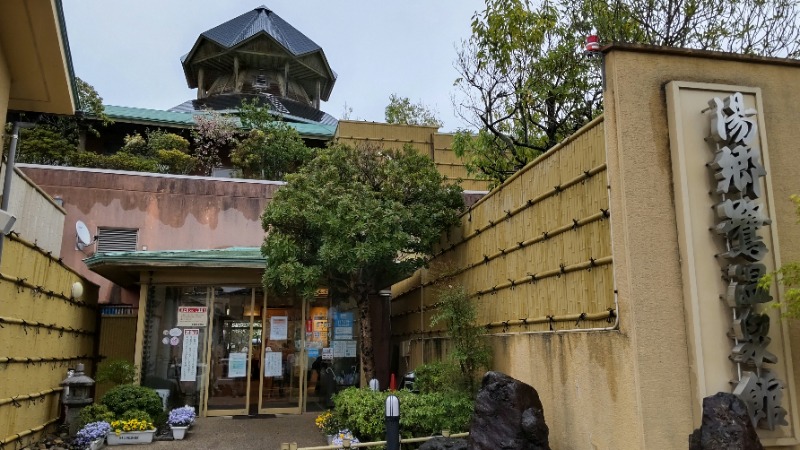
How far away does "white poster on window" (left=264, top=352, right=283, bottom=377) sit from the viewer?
12781 mm

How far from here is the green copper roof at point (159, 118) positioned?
20.7 m

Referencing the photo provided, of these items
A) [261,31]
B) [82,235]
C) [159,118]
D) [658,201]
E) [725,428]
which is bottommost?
[725,428]

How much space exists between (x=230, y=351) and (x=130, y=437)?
310cm

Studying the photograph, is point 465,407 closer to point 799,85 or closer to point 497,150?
point 799,85

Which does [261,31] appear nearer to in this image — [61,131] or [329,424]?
[61,131]

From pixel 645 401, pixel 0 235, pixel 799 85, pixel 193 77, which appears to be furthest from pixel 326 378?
pixel 193 77

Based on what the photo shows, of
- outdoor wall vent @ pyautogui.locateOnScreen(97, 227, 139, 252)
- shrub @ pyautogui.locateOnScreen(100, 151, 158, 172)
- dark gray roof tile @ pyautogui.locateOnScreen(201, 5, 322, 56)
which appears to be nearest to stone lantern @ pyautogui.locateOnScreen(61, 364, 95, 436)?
outdoor wall vent @ pyautogui.locateOnScreen(97, 227, 139, 252)

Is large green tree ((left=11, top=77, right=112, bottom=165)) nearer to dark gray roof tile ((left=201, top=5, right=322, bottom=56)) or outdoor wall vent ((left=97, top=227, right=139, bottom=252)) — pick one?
outdoor wall vent ((left=97, top=227, right=139, bottom=252))

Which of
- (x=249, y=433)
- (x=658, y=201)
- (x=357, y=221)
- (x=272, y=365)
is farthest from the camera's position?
(x=272, y=365)

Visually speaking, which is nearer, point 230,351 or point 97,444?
point 97,444

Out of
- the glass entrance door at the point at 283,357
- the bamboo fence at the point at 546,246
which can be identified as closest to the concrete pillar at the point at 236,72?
the glass entrance door at the point at 283,357

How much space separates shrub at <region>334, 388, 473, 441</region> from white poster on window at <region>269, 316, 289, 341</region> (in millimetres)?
4416

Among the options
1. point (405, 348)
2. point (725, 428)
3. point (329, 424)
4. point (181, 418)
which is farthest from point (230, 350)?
point (725, 428)

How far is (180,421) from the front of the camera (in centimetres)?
1025
